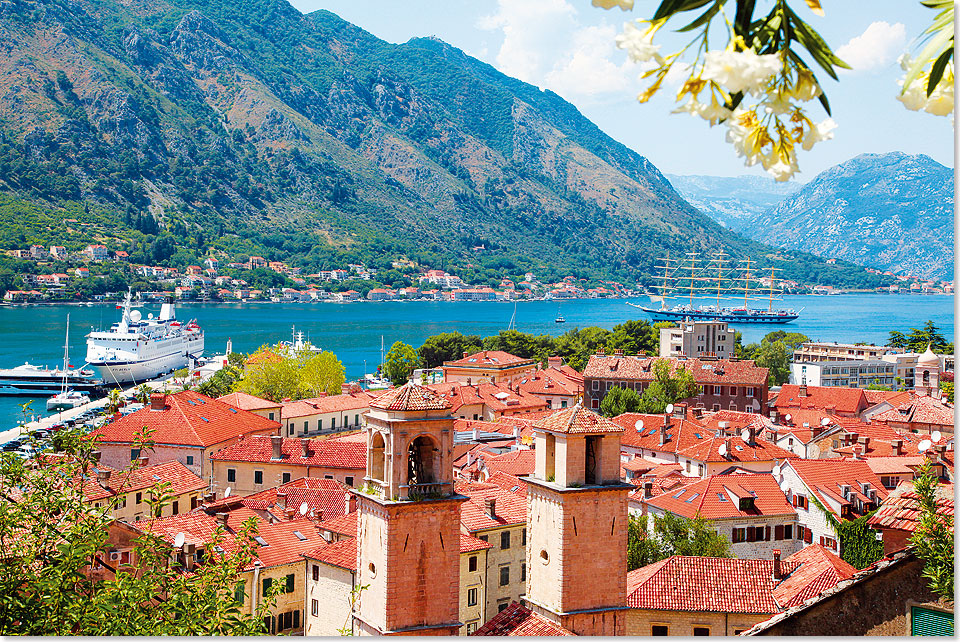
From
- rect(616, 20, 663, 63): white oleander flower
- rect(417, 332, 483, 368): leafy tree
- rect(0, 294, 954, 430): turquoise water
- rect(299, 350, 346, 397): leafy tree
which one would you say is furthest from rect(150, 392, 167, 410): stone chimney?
rect(616, 20, 663, 63): white oleander flower

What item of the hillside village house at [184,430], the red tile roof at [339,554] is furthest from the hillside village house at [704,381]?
the red tile roof at [339,554]

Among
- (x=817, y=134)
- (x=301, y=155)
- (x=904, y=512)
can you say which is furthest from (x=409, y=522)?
(x=301, y=155)

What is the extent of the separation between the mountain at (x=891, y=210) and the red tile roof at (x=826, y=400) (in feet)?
14.9

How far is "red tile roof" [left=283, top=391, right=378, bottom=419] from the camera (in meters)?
25.8

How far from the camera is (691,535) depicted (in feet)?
43.8

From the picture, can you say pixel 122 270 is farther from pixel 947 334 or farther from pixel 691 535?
pixel 691 535

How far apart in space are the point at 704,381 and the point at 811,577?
72.0ft

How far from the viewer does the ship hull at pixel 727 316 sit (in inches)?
3386

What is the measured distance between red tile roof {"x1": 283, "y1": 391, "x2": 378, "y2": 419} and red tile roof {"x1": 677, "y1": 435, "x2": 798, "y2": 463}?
33.3 feet

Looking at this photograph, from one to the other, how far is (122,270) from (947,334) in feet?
247

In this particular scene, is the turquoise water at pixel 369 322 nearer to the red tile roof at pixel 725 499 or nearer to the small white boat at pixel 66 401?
the small white boat at pixel 66 401

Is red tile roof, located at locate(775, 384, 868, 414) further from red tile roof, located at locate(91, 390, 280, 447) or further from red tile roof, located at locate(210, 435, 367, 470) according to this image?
red tile roof, located at locate(91, 390, 280, 447)

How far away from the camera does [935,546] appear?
3822 mm

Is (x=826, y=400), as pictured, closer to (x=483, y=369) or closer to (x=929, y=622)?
(x=483, y=369)
